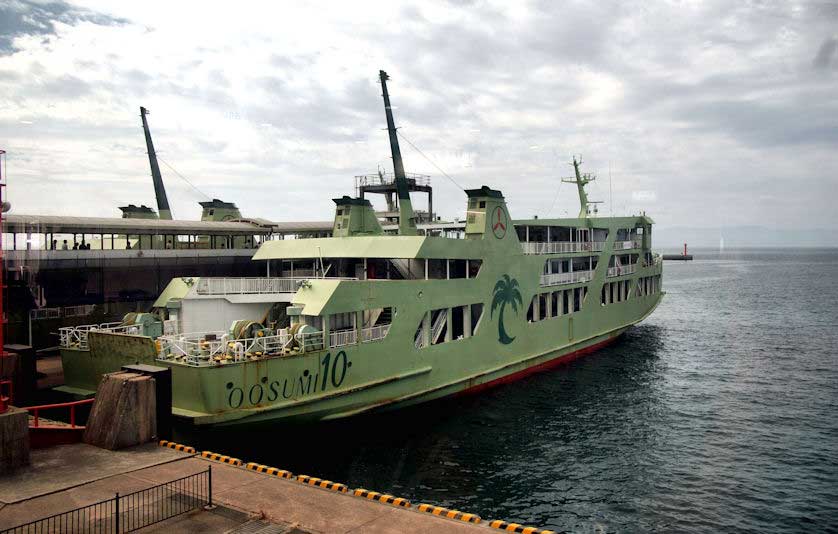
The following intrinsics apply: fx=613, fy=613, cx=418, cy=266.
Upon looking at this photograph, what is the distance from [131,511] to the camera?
11.1 meters

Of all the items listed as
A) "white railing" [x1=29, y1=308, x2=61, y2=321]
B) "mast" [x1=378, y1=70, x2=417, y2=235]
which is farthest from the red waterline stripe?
A: "white railing" [x1=29, y1=308, x2=61, y2=321]

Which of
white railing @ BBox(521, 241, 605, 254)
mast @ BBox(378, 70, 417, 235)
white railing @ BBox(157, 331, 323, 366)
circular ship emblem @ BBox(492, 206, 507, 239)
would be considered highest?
mast @ BBox(378, 70, 417, 235)

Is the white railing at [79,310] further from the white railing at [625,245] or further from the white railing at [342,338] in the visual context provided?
the white railing at [625,245]

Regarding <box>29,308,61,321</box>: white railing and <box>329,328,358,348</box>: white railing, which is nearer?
<box>329,328,358,348</box>: white railing

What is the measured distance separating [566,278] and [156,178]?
32.0m

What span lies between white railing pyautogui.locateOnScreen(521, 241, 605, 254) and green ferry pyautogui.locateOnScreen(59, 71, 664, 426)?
0.27 feet

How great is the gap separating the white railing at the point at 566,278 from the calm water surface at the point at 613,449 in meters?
4.75

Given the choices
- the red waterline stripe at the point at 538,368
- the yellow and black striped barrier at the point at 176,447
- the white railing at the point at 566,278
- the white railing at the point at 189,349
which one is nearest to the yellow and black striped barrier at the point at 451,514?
the yellow and black striped barrier at the point at 176,447

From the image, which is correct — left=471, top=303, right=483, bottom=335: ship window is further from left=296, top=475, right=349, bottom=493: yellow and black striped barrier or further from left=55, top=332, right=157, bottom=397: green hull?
left=296, top=475, right=349, bottom=493: yellow and black striped barrier

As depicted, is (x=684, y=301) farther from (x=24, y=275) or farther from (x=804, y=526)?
(x=24, y=275)

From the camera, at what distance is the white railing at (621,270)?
38.5 m

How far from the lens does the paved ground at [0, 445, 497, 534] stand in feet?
35.3

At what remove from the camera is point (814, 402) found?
26.9 metres

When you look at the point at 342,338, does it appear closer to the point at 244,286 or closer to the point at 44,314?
the point at 244,286
